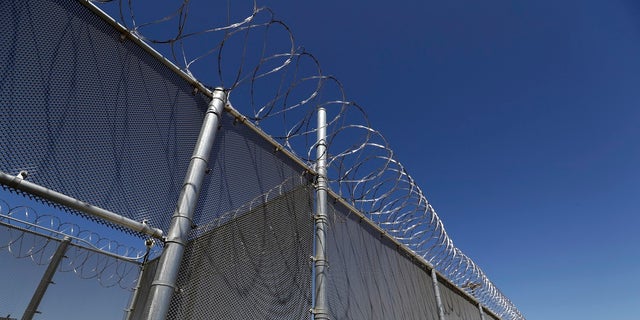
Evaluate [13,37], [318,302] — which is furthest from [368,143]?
[13,37]

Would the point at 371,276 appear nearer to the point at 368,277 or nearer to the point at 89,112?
the point at 368,277

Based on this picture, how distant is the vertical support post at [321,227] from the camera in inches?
120

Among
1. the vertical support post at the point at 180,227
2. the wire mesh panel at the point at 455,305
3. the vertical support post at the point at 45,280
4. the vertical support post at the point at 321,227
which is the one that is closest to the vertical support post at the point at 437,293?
the wire mesh panel at the point at 455,305

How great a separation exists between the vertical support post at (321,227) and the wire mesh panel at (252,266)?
122mm

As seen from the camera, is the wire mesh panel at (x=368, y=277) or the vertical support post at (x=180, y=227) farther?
the wire mesh panel at (x=368, y=277)

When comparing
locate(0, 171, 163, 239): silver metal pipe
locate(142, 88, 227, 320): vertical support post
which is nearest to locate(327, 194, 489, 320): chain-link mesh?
locate(142, 88, 227, 320): vertical support post

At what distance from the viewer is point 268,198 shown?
316cm

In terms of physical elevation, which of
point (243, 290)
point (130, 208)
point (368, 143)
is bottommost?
point (243, 290)

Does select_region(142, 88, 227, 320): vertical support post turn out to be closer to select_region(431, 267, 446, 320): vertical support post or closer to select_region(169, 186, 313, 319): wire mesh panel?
select_region(169, 186, 313, 319): wire mesh panel

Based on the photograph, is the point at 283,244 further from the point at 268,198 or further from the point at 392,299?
the point at 392,299

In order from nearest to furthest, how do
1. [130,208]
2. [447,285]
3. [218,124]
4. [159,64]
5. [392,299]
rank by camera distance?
[130,208]
[159,64]
[218,124]
[392,299]
[447,285]

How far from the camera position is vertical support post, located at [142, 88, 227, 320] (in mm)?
1833

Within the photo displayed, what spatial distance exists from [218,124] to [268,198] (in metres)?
0.92

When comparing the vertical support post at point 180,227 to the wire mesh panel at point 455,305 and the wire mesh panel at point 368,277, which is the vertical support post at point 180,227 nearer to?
the wire mesh panel at point 368,277
